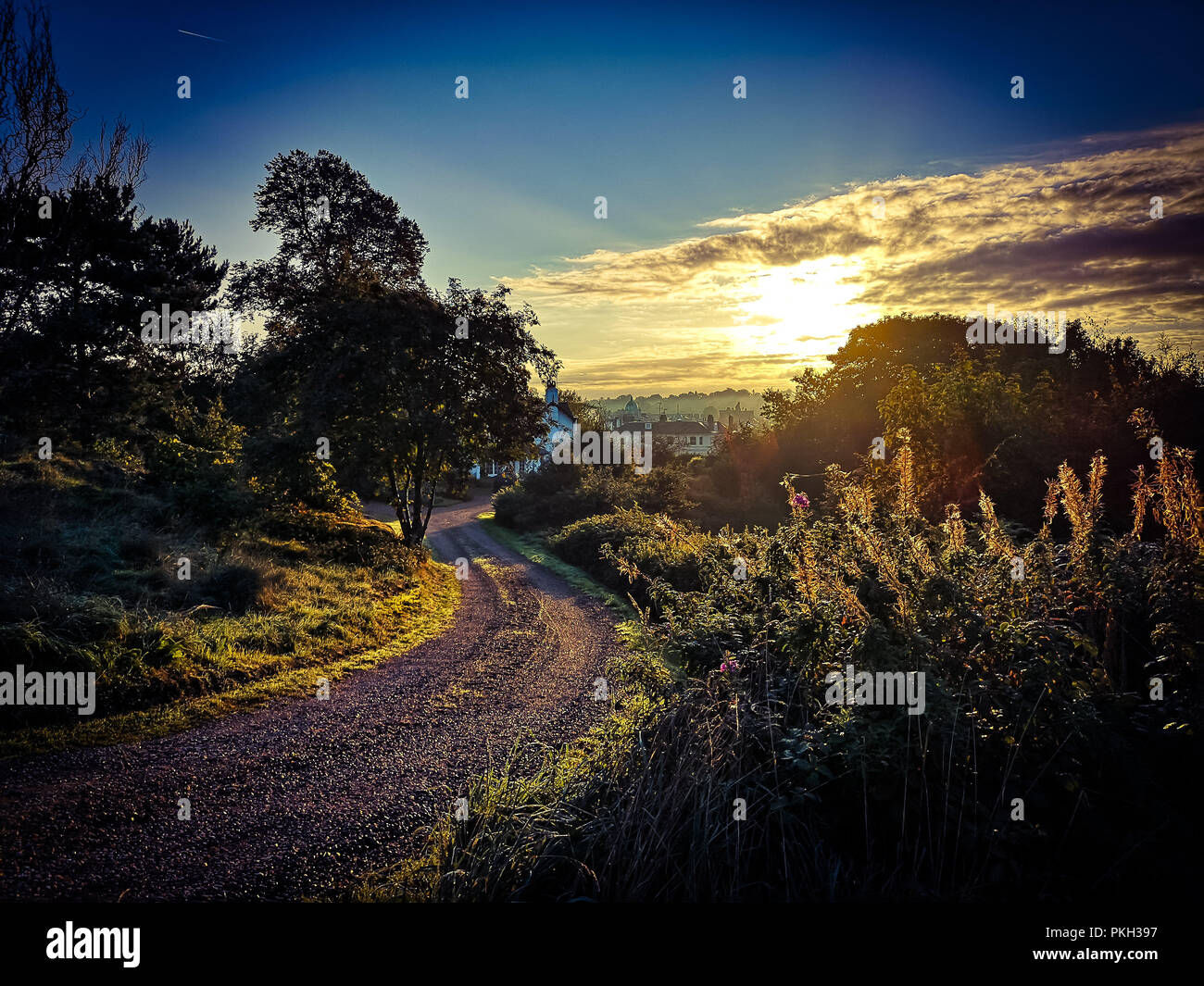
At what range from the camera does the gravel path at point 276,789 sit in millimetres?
3654

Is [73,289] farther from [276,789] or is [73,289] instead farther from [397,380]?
[276,789]

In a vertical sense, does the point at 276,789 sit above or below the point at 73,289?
below

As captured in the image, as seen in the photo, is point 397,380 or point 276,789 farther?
point 397,380

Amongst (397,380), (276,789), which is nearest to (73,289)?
(397,380)

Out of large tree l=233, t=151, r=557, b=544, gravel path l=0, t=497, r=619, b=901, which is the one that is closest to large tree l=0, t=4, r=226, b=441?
large tree l=233, t=151, r=557, b=544

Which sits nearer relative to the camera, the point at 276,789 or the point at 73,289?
the point at 276,789

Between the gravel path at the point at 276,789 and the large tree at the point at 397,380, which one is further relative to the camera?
the large tree at the point at 397,380

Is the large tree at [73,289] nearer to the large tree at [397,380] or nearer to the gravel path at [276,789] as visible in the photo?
the large tree at [397,380]

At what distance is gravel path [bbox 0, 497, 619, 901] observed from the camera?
12.0ft

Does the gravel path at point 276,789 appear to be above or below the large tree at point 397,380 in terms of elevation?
below

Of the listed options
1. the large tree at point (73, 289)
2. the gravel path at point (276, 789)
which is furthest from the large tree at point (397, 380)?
the gravel path at point (276, 789)

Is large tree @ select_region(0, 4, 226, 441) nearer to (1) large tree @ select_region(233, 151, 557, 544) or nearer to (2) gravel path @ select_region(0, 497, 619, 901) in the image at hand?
(1) large tree @ select_region(233, 151, 557, 544)

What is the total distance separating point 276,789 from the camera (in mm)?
4898
